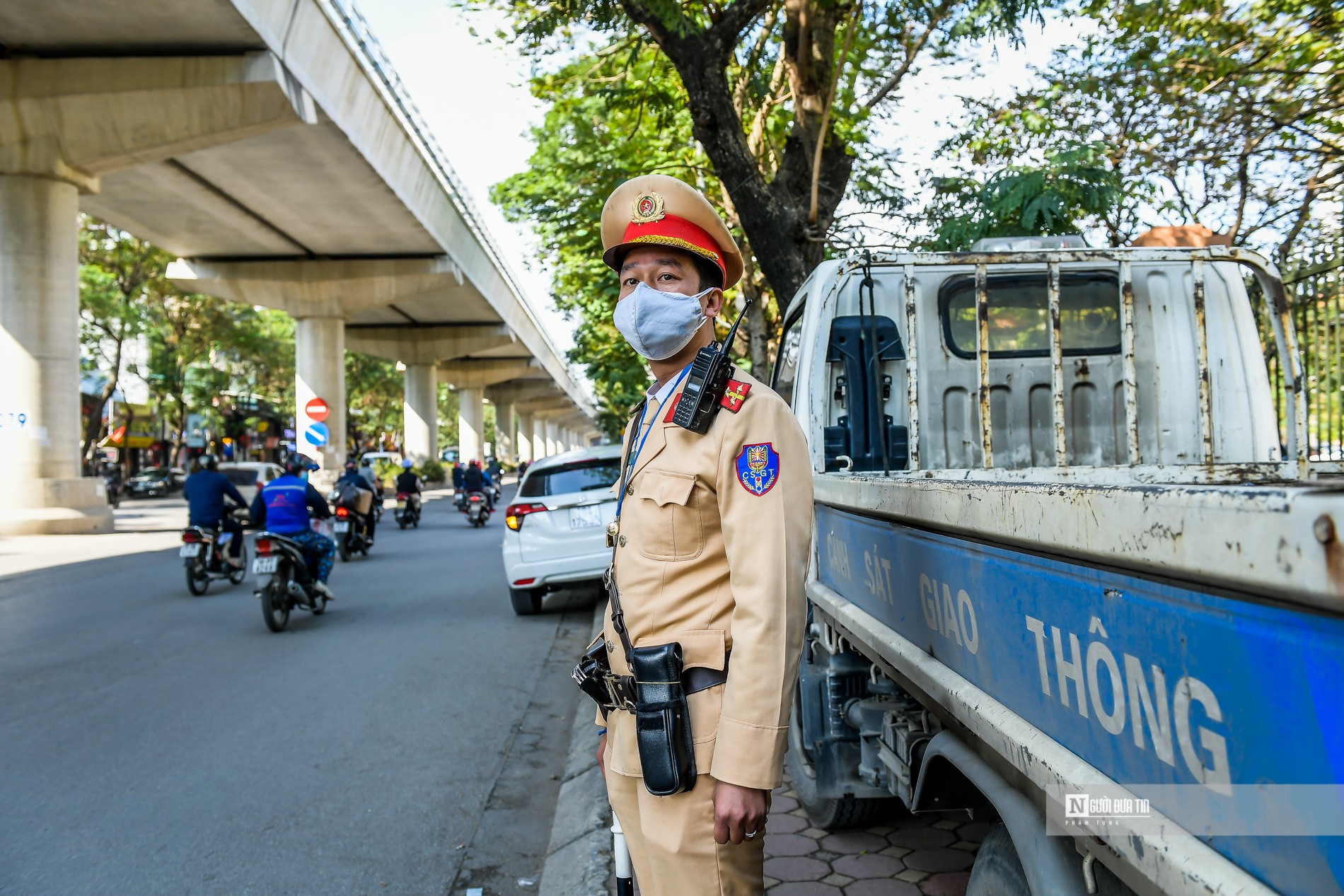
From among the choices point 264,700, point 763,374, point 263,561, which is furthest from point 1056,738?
point 763,374

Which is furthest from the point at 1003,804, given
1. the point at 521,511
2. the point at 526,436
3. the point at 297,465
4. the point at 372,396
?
the point at 526,436

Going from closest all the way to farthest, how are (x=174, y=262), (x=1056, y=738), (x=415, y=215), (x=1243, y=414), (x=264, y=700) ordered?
(x=1056, y=738)
(x=1243, y=414)
(x=264, y=700)
(x=415, y=215)
(x=174, y=262)

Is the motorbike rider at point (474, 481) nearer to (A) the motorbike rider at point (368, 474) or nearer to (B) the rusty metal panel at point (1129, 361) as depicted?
(A) the motorbike rider at point (368, 474)

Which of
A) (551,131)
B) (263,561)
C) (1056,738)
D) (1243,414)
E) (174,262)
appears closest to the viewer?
(1056,738)

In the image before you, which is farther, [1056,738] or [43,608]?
[43,608]

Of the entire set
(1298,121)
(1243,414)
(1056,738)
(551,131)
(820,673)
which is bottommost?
(820,673)

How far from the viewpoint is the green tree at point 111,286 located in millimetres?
29281

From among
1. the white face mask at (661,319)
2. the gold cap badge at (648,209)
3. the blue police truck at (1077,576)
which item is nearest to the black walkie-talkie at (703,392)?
the white face mask at (661,319)

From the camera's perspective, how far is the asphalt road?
360cm

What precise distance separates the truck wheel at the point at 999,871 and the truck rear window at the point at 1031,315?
278 cm

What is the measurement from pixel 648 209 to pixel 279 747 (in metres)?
3.97

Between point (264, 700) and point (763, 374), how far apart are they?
655cm

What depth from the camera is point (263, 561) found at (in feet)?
26.7

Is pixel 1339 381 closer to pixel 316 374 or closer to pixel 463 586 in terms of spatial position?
pixel 463 586
